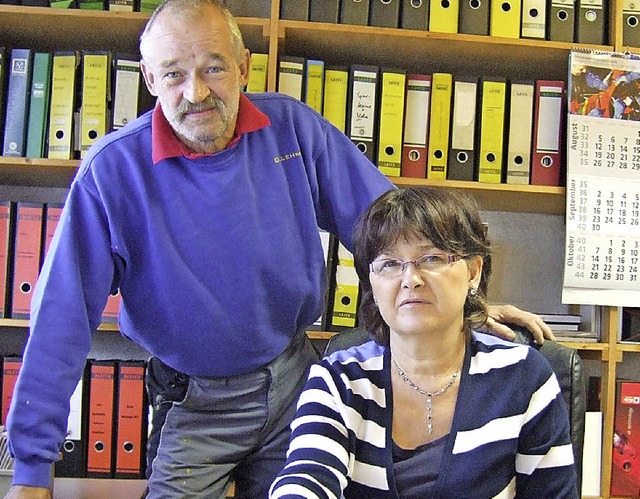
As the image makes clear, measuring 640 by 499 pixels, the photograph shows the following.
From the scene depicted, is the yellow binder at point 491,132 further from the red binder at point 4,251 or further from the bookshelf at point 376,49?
the red binder at point 4,251

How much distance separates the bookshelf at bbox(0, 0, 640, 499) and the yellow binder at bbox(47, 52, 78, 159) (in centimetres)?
6

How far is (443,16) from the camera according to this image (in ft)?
6.98

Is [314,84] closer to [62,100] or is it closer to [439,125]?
[439,125]

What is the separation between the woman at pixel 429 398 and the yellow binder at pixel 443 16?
1.08 meters

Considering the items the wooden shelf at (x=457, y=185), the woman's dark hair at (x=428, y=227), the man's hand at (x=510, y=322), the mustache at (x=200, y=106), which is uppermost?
the mustache at (x=200, y=106)

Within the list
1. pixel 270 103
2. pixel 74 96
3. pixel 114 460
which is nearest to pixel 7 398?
pixel 114 460

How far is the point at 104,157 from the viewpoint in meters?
1.40

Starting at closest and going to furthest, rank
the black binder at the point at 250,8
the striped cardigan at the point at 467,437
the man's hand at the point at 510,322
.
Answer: the striped cardigan at the point at 467,437
the man's hand at the point at 510,322
the black binder at the point at 250,8

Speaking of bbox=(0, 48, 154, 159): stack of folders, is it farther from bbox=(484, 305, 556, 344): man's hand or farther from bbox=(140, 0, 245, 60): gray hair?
bbox=(484, 305, 556, 344): man's hand

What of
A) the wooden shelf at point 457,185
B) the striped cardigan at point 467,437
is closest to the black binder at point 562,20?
the wooden shelf at point 457,185

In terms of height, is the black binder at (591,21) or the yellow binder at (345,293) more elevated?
the black binder at (591,21)

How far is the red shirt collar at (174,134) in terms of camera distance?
1422 mm

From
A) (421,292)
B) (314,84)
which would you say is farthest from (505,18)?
(421,292)

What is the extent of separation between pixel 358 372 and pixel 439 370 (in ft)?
0.44
